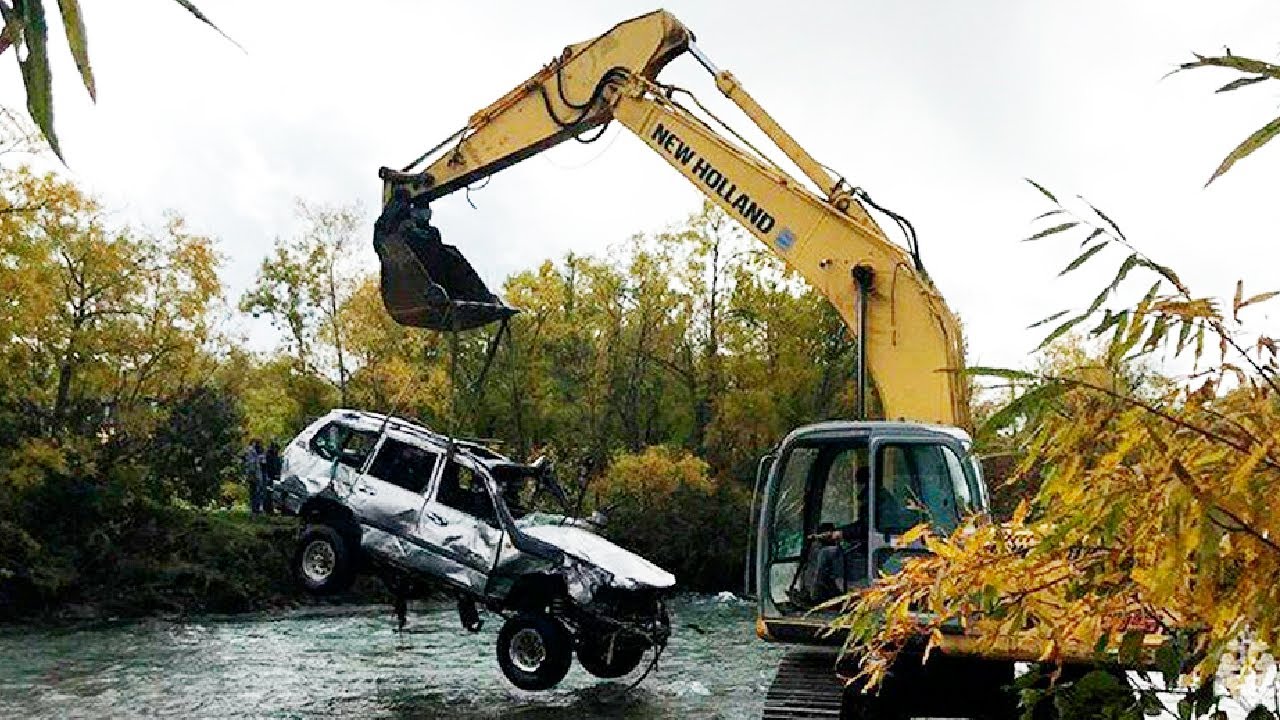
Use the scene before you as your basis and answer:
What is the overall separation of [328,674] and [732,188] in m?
7.93

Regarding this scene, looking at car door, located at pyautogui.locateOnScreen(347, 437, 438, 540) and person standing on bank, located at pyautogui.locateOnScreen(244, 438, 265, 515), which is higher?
person standing on bank, located at pyautogui.locateOnScreen(244, 438, 265, 515)

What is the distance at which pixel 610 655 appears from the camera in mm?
15562

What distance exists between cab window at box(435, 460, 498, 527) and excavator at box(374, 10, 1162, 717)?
1683 millimetres

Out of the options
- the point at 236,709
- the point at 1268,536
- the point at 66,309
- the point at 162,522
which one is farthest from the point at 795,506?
the point at 66,309

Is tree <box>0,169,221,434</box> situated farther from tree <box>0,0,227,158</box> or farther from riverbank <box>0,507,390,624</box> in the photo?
tree <box>0,0,227,158</box>

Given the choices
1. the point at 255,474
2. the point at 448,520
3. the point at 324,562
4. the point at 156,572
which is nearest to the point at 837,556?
the point at 448,520

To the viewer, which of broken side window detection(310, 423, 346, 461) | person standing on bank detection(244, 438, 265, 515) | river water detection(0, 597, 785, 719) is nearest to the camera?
river water detection(0, 597, 785, 719)

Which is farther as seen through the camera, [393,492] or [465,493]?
[465,493]

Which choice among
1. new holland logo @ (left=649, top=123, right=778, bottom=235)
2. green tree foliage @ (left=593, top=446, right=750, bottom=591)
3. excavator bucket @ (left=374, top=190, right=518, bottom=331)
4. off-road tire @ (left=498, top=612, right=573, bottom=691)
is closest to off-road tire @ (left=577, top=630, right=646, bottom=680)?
off-road tire @ (left=498, top=612, right=573, bottom=691)

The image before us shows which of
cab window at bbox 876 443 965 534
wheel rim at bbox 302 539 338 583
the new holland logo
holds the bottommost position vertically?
wheel rim at bbox 302 539 338 583

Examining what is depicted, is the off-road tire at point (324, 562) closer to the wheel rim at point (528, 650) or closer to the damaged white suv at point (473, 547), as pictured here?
the damaged white suv at point (473, 547)

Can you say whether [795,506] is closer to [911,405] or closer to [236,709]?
[911,405]

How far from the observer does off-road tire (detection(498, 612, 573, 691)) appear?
1457cm

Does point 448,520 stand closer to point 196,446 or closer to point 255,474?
point 255,474
